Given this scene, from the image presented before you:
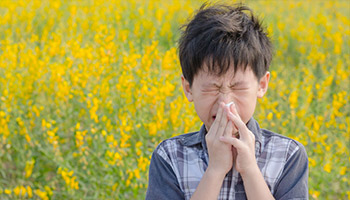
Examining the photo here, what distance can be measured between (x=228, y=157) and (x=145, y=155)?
4.77 feet

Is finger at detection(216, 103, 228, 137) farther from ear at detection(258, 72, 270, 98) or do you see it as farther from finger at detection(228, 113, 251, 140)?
ear at detection(258, 72, 270, 98)

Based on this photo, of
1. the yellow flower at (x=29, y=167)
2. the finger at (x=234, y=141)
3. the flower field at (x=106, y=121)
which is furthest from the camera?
the yellow flower at (x=29, y=167)

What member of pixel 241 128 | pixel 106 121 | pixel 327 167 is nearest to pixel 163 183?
pixel 241 128

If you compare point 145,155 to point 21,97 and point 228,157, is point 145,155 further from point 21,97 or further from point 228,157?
point 228,157

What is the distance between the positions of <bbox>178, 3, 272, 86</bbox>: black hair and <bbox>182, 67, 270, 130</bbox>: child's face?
0.02 m

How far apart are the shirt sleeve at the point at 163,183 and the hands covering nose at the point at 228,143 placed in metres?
0.14

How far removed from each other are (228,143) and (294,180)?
222 millimetres

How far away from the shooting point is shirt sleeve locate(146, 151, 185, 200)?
1503 mm

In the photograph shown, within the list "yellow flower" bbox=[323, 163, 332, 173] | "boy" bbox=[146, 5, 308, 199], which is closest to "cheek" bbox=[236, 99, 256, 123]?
"boy" bbox=[146, 5, 308, 199]

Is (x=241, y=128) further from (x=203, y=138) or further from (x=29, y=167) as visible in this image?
(x=29, y=167)

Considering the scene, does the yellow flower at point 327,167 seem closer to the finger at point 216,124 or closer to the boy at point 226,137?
the boy at point 226,137

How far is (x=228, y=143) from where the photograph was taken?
1423mm

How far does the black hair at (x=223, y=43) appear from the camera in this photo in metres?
1.48

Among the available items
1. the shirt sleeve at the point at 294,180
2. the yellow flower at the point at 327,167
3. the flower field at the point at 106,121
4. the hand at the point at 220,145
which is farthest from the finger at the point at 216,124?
the yellow flower at the point at 327,167
